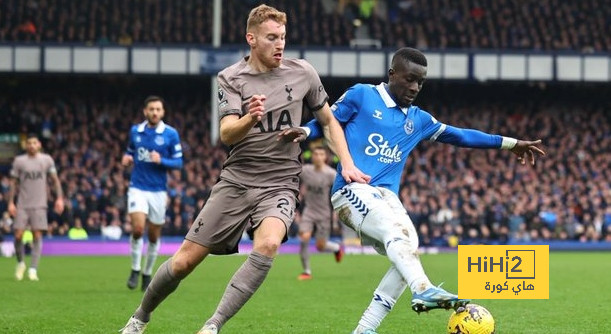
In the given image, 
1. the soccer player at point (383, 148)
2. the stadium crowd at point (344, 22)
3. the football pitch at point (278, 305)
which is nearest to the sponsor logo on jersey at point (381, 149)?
the soccer player at point (383, 148)

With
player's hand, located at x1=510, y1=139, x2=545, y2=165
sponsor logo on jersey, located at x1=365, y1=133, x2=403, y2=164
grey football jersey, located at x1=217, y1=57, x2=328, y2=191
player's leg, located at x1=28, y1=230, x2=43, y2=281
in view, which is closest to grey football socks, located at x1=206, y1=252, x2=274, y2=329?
grey football jersey, located at x1=217, y1=57, x2=328, y2=191

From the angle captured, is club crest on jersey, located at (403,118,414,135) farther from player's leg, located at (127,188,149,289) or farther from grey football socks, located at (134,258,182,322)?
player's leg, located at (127,188,149,289)

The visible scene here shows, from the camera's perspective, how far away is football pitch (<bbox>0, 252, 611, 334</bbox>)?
410 inches

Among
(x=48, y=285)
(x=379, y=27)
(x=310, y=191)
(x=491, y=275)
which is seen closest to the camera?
(x=491, y=275)

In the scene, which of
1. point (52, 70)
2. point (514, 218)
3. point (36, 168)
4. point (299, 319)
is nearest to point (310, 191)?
point (36, 168)

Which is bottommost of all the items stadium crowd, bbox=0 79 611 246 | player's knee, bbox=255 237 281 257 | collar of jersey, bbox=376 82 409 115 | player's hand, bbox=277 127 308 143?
stadium crowd, bbox=0 79 611 246

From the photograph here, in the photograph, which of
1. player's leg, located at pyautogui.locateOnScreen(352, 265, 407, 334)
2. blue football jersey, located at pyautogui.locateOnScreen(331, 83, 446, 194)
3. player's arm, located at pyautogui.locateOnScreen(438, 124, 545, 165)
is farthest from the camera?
player's arm, located at pyautogui.locateOnScreen(438, 124, 545, 165)

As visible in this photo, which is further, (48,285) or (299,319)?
(48,285)

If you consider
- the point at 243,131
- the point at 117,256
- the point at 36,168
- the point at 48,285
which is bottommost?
the point at 117,256

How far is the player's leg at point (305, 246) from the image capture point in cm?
1936

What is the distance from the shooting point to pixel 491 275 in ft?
28.0

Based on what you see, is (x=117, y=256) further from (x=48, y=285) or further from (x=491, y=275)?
(x=491, y=275)

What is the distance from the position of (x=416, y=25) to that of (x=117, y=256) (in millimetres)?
19484

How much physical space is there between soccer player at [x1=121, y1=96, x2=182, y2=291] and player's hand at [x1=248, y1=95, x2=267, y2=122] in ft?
25.6
